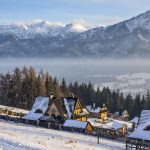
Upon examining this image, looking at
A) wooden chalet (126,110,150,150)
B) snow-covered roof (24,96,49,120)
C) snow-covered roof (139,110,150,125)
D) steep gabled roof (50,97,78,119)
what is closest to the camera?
wooden chalet (126,110,150,150)

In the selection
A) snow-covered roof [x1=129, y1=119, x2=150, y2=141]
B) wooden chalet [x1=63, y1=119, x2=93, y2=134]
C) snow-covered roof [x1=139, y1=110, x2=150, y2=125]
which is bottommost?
wooden chalet [x1=63, y1=119, x2=93, y2=134]

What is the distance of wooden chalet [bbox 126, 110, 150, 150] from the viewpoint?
184 feet

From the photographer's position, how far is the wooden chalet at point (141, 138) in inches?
2210

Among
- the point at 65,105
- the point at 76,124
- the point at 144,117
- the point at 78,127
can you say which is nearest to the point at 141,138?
the point at 144,117

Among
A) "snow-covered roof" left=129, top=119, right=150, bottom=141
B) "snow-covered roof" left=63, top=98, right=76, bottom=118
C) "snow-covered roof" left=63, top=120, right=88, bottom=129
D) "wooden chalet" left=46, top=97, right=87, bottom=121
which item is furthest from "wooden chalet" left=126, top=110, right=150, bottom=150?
"snow-covered roof" left=63, top=98, right=76, bottom=118

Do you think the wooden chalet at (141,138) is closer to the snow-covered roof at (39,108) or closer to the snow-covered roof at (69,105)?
the snow-covered roof at (69,105)

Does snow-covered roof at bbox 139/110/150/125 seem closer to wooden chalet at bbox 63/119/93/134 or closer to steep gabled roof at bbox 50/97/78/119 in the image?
wooden chalet at bbox 63/119/93/134

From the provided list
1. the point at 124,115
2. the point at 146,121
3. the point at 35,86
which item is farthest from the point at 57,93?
the point at 146,121

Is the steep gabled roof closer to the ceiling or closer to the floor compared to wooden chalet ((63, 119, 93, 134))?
closer to the ceiling

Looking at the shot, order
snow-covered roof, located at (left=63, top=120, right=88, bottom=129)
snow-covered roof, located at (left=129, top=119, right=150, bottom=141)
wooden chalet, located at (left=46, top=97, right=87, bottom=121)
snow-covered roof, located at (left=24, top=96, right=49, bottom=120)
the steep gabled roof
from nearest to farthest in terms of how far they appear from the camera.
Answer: snow-covered roof, located at (left=129, top=119, right=150, bottom=141)
snow-covered roof, located at (left=63, top=120, right=88, bottom=129)
snow-covered roof, located at (left=24, top=96, right=49, bottom=120)
wooden chalet, located at (left=46, top=97, right=87, bottom=121)
the steep gabled roof

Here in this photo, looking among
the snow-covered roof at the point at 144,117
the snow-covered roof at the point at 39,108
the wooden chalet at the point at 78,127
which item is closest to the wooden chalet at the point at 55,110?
the snow-covered roof at the point at 39,108

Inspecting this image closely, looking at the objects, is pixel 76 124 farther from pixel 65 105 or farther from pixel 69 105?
pixel 69 105

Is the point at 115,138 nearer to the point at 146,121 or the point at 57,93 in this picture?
the point at 146,121

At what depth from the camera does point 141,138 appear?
57.8m
